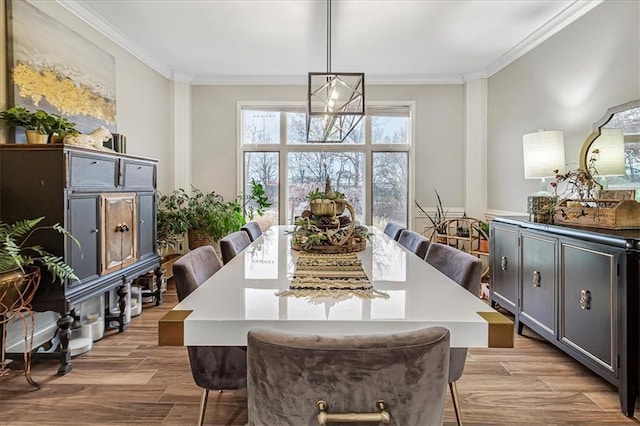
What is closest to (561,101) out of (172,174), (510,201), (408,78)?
(510,201)

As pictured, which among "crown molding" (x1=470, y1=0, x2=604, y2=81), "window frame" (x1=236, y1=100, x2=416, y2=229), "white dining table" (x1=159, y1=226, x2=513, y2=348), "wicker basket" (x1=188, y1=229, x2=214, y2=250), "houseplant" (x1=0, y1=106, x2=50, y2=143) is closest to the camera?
"white dining table" (x1=159, y1=226, x2=513, y2=348)

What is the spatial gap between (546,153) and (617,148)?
483 mm

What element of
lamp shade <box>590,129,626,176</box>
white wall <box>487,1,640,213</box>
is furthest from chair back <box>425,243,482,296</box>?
white wall <box>487,1,640,213</box>

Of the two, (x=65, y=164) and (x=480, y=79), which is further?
(x=480, y=79)

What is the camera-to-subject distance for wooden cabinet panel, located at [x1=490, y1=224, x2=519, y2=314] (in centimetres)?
298

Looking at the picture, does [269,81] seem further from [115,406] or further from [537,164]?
[115,406]

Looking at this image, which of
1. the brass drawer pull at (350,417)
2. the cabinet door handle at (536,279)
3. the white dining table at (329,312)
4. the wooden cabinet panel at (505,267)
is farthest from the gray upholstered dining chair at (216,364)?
the wooden cabinet panel at (505,267)

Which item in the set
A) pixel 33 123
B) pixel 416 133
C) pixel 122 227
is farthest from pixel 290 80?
pixel 33 123

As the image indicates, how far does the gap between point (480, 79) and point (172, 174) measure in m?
4.23

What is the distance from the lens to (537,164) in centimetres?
311

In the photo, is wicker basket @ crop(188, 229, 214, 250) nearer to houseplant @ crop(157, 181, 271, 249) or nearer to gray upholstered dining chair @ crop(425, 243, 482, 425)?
houseplant @ crop(157, 181, 271, 249)

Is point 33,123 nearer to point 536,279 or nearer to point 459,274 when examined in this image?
point 459,274

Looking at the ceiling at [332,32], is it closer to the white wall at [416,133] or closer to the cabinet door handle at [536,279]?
the white wall at [416,133]

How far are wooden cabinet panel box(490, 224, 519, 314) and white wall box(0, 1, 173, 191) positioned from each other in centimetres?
376
